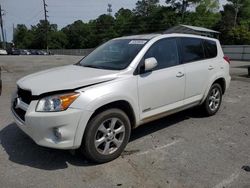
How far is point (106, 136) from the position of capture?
417cm

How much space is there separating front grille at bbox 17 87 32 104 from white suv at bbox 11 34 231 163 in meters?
0.01

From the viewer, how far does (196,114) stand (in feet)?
21.1

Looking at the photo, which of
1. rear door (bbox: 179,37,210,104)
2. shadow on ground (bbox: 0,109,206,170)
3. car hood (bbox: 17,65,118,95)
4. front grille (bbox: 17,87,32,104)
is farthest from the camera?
rear door (bbox: 179,37,210,104)

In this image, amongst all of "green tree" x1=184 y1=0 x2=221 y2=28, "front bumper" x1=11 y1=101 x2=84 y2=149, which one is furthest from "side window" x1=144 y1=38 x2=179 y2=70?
"green tree" x1=184 y1=0 x2=221 y2=28

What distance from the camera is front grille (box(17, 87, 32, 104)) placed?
4.02m

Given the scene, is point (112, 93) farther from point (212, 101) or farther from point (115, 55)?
point (212, 101)

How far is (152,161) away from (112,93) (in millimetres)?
1099

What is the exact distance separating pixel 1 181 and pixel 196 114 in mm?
4112

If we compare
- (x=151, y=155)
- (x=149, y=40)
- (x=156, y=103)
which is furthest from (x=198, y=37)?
(x=151, y=155)

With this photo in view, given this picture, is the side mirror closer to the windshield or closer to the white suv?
the white suv

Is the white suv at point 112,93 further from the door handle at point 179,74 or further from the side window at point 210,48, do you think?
the side window at point 210,48

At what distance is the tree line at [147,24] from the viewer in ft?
189

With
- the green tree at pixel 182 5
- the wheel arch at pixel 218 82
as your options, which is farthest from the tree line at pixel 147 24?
the wheel arch at pixel 218 82

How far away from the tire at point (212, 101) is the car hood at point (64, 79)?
2.60 metres
